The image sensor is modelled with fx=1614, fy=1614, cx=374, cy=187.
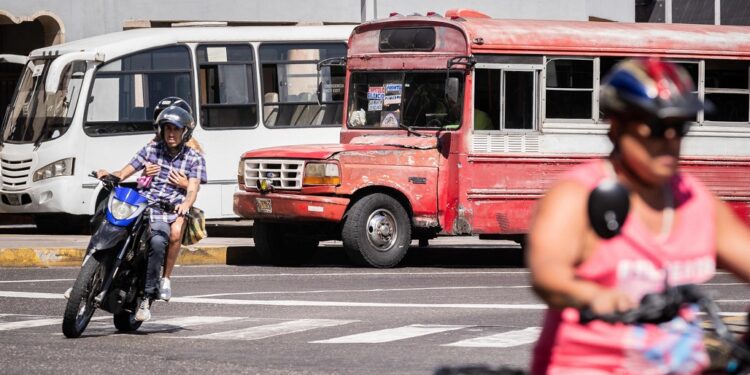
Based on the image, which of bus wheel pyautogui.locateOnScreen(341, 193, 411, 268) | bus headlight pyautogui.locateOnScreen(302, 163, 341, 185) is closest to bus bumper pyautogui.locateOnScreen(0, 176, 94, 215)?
bus headlight pyautogui.locateOnScreen(302, 163, 341, 185)

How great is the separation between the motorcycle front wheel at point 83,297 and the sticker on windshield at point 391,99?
310 inches

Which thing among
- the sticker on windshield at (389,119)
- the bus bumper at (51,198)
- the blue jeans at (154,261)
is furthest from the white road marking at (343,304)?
the bus bumper at (51,198)

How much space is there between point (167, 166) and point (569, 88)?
7.85m

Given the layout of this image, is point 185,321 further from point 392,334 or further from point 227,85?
point 227,85

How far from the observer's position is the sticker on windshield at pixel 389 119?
59.8 ft

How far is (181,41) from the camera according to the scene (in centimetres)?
2398

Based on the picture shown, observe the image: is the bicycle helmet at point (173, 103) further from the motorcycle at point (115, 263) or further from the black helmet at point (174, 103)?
the motorcycle at point (115, 263)

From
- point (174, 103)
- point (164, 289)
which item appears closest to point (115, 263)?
point (164, 289)

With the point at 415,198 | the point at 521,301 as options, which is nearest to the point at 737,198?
the point at 415,198

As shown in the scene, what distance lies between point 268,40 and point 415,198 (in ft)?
24.6

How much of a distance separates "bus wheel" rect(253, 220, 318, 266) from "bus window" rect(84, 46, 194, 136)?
216 inches

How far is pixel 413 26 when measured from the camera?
18.3 metres

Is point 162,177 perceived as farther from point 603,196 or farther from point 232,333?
point 603,196

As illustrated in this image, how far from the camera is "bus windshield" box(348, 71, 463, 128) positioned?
18.0 meters
